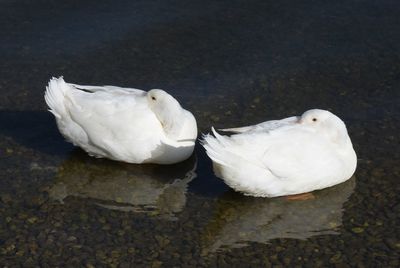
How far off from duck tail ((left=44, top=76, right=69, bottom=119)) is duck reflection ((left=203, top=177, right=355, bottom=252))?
198 centimetres

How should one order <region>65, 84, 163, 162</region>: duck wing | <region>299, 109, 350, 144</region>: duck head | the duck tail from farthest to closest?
the duck tail → <region>65, 84, 163, 162</region>: duck wing → <region>299, 109, 350, 144</region>: duck head

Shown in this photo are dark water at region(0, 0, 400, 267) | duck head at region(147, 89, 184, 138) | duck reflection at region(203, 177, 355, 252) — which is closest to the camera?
dark water at region(0, 0, 400, 267)

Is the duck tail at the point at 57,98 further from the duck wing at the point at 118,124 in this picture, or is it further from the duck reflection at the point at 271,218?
the duck reflection at the point at 271,218

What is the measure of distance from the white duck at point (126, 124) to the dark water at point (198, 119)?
22 centimetres

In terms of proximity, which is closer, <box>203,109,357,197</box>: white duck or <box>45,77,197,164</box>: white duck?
<box>203,109,357,197</box>: white duck

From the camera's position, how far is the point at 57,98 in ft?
27.4

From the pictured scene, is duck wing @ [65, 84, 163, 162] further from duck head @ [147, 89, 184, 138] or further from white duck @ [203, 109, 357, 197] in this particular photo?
white duck @ [203, 109, 357, 197]

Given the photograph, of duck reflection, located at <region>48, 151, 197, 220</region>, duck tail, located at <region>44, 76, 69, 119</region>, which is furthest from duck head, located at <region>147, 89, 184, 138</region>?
duck tail, located at <region>44, 76, 69, 119</region>

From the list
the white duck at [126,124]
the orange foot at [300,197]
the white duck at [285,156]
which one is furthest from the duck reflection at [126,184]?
the orange foot at [300,197]

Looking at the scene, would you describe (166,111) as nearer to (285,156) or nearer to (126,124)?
(126,124)

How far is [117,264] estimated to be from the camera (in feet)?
21.9

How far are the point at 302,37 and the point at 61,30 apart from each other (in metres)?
3.35

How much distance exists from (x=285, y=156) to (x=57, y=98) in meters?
2.50

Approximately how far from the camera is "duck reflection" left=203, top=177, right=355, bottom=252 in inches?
281
